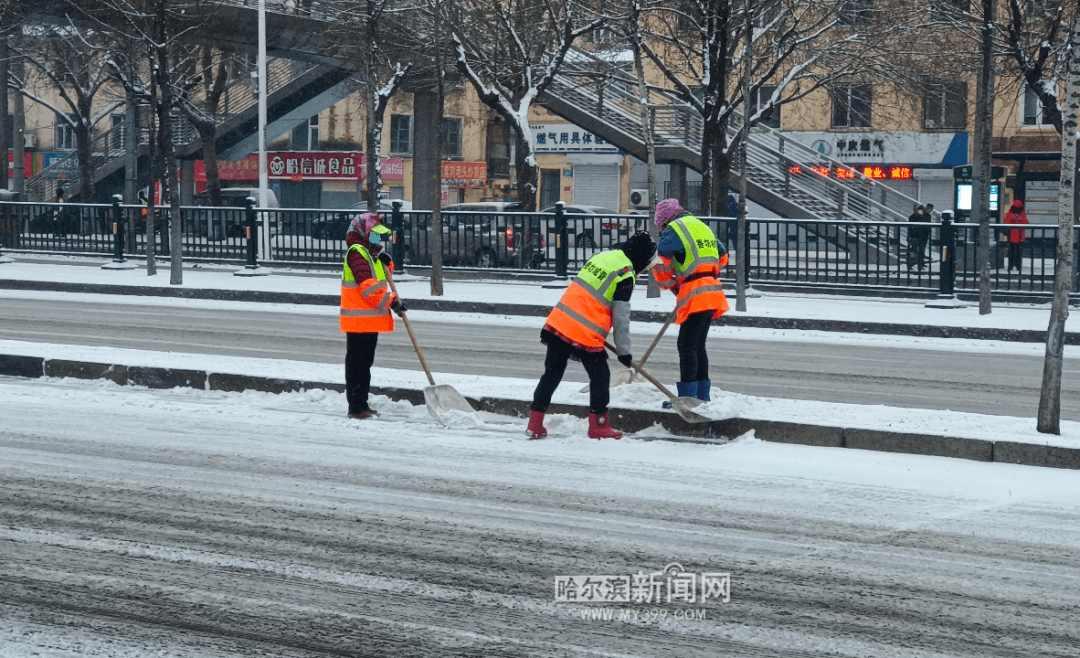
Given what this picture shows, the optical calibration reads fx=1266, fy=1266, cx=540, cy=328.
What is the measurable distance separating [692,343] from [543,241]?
504 inches

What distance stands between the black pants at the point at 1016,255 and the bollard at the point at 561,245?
7.02 metres

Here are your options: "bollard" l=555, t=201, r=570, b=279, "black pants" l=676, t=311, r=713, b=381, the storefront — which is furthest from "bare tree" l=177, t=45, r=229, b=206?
"black pants" l=676, t=311, r=713, b=381

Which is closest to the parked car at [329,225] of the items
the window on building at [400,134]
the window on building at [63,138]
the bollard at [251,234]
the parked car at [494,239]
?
the bollard at [251,234]

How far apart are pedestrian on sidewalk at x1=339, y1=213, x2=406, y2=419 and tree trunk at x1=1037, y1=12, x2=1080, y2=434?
432 cm

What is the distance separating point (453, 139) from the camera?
5662 cm

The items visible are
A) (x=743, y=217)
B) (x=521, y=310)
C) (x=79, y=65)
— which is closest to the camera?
(x=521, y=310)

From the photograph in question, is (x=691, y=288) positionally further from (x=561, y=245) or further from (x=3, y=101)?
(x=3, y=101)

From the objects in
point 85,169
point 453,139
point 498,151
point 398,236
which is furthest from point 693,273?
point 498,151

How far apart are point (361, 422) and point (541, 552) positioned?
3483 mm

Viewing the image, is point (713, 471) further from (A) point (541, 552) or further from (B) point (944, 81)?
(B) point (944, 81)

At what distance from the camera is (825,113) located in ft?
149

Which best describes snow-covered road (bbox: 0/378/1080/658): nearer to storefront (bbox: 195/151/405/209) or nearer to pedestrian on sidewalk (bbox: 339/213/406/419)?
pedestrian on sidewalk (bbox: 339/213/406/419)

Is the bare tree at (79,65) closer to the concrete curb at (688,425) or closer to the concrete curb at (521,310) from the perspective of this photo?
the concrete curb at (521,310)

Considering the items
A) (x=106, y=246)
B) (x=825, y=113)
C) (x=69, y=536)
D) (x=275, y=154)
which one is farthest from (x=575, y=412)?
(x=275, y=154)
